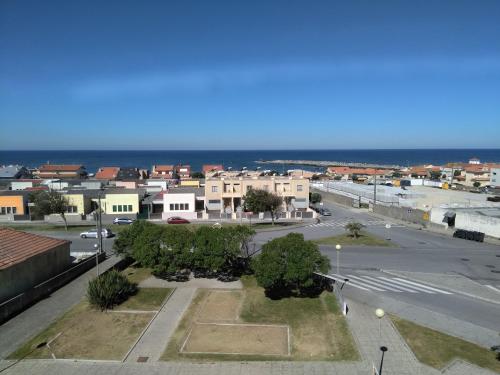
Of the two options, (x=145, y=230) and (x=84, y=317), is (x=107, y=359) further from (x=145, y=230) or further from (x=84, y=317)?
(x=145, y=230)

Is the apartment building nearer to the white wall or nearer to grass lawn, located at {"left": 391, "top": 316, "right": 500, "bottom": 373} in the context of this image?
the white wall

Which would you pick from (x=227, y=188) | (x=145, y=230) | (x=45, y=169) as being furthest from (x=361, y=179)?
(x=145, y=230)

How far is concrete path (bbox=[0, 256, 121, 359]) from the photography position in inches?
731

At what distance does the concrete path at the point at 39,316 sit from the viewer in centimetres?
1856

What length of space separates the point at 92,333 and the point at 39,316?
4045 mm

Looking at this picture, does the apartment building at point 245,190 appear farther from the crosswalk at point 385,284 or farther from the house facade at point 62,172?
the house facade at point 62,172

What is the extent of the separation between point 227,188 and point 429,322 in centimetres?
4118

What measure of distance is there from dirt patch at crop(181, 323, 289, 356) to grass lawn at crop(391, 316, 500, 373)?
588 centimetres

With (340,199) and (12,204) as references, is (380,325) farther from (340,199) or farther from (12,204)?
(12,204)

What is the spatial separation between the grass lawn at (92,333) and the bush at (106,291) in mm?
390

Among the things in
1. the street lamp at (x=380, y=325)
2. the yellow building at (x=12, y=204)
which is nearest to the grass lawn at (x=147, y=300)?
the street lamp at (x=380, y=325)

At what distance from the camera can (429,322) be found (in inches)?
813

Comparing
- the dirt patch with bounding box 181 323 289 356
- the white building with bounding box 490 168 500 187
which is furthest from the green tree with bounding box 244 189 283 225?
the white building with bounding box 490 168 500 187

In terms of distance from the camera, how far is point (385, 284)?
26828 millimetres
